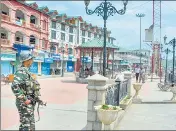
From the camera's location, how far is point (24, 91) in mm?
4055

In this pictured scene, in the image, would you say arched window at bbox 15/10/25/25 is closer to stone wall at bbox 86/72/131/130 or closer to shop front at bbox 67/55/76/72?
stone wall at bbox 86/72/131/130

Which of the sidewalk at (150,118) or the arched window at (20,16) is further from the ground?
the arched window at (20,16)

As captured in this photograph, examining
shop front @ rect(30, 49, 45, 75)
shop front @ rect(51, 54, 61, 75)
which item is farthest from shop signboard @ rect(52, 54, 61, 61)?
shop front @ rect(30, 49, 45, 75)

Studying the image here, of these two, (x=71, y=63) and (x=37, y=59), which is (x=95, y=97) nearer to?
(x=37, y=59)

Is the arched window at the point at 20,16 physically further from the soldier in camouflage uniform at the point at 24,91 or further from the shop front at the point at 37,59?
the soldier in camouflage uniform at the point at 24,91

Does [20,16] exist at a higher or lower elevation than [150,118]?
higher

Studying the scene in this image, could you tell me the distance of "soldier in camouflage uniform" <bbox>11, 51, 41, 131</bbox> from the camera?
3.97 m

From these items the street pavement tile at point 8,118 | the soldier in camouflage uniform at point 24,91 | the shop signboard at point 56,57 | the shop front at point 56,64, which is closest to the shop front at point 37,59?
the street pavement tile at point 8,118

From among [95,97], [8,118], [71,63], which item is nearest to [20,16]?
[8,118]

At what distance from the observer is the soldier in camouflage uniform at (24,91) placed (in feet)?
13.0

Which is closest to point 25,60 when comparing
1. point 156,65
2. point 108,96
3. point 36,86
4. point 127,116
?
point 36,86

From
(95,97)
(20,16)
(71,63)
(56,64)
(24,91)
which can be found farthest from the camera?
(71,63)

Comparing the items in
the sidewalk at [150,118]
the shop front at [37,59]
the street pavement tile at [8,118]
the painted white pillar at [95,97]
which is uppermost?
the shop front at [37,59]

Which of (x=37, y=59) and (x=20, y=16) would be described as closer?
(x=20, y=16)
